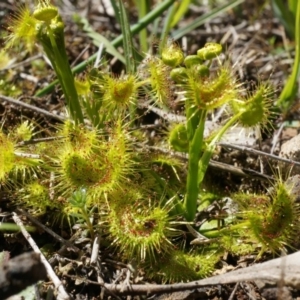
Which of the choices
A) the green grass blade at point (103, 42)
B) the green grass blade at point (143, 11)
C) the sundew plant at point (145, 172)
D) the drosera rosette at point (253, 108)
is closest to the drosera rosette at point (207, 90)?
the sundew plant at point (145, 172)

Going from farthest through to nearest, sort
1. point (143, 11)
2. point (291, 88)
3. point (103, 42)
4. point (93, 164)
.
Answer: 1. point (143, 11)
2. point (103, 42)
3. point (291, 88)
4. point (93, 164)

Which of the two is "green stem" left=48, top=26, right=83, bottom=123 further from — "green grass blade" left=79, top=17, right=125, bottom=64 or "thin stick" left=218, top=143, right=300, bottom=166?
"green grass blade" left=79, top=17, right=125, bottom=64

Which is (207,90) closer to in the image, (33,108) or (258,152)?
(258,152)

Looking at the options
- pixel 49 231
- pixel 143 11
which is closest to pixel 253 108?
pixel 49 231

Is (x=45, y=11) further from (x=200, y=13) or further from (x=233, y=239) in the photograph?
(x=200, y=13)

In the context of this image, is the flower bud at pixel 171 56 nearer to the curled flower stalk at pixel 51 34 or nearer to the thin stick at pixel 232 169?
the curled flower stalk at pixel 51 34

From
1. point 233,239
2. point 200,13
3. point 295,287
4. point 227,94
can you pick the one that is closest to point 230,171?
point 233,239

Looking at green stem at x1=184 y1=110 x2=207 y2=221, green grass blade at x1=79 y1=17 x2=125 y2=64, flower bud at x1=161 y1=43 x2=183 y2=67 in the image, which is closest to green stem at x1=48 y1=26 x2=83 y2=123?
flower bud at x1=161 y1=43 x2=183 y2=67
